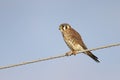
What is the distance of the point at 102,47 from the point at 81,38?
19.6ft

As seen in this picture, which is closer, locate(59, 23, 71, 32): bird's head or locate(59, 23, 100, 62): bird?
locate(59, 23, 100, 62): bird

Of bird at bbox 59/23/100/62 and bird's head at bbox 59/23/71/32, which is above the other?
bird's head at bbox 59/23/71/32

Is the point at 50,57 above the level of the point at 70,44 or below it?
below

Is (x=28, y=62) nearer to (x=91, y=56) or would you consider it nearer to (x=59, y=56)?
(x=59, y=56)

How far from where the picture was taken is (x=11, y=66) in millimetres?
Answer: 9680

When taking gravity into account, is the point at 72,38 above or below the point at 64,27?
below

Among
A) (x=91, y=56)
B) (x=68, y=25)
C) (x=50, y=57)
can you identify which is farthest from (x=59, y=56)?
(x=68, y=25)

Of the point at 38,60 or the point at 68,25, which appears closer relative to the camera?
the point at 38,60

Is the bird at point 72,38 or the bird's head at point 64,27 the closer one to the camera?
the bird at point 72,38

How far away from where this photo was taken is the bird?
14.7 meters

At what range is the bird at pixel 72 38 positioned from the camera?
14.7 metres

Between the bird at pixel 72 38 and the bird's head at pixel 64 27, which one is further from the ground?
the bird's head at pixel 64 27

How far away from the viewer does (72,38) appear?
15.1m

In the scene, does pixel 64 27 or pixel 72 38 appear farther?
pixel 64 27
